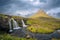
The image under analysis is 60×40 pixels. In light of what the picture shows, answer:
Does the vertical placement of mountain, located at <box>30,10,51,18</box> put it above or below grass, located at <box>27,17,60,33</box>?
above

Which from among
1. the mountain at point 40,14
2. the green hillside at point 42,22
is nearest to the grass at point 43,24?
the green hillside at point 42,22

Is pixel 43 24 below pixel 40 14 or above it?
below

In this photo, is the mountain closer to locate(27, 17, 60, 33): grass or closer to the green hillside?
the green hillside

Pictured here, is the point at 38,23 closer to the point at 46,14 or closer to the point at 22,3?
the point at 46,14

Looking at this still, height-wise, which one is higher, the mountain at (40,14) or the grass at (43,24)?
the mountain at (40,14)

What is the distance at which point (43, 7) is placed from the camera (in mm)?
6266

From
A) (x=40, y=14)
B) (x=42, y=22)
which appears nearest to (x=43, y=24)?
(x=42, y=22)

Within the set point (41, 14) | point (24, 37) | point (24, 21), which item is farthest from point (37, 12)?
point (24, 37)

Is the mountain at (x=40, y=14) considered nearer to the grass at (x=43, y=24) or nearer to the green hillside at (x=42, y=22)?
the green hillside at (x=42, y=22)

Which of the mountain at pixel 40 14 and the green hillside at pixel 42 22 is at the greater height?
the mountain at pixel 40 14

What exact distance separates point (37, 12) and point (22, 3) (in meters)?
0.62

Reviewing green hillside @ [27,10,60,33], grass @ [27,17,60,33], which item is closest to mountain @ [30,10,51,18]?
green hillside @ [27,10,60,33]

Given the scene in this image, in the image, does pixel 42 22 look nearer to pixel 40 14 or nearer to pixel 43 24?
pixel 43 24

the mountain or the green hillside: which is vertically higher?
the mountain
